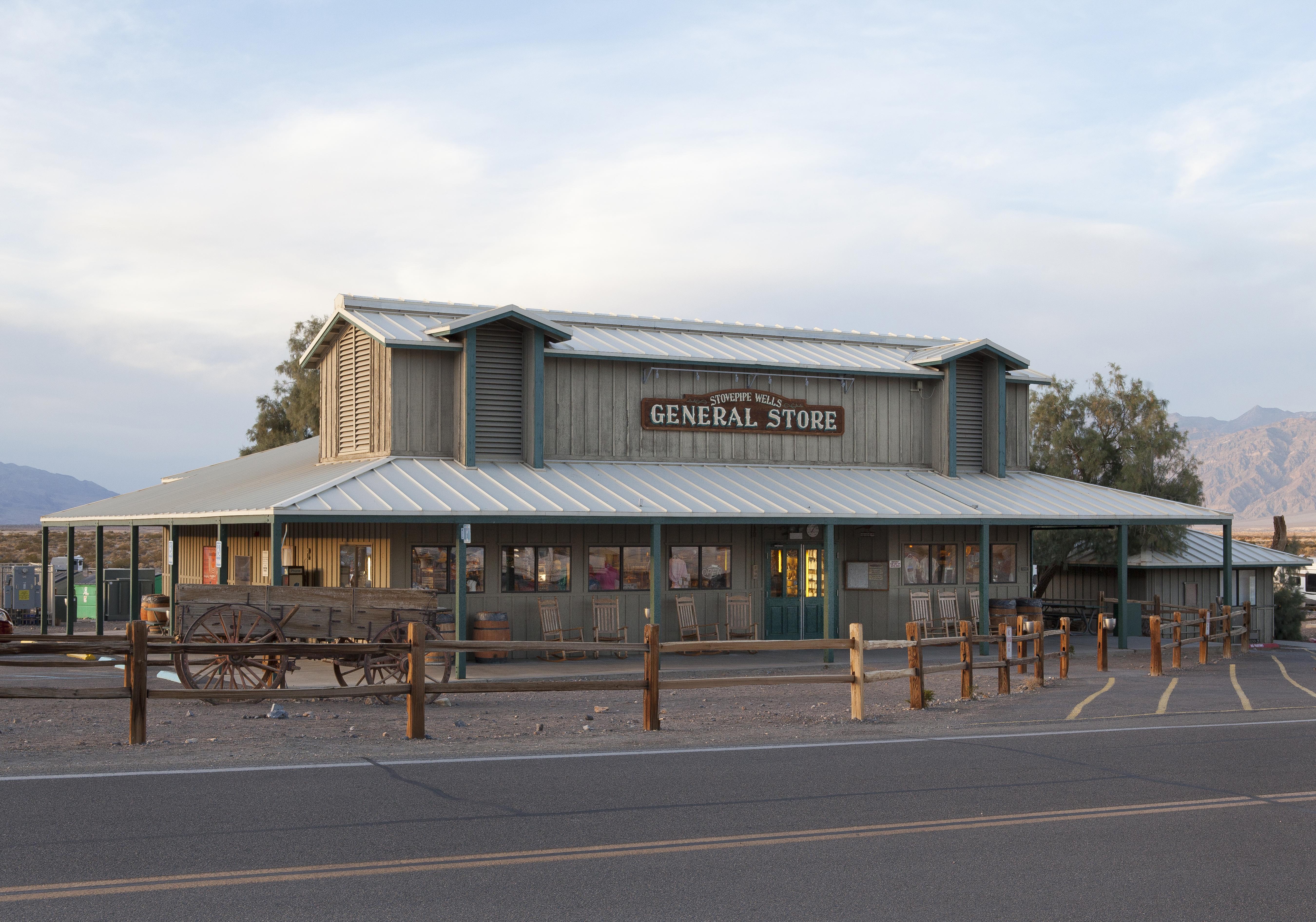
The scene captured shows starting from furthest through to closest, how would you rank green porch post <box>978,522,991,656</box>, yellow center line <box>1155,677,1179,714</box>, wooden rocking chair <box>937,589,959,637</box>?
wooden rocking chair <box>937,589,959,637</box> → green porch post <box>978,522,991,656</box> → yellow center line <box>1155,677,1179,714</box>

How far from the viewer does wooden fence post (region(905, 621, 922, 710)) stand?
14.0 m

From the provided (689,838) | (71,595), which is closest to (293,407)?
(71,595)

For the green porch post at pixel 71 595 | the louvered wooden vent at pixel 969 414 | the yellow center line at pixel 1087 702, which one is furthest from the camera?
the louvered wooden vent at pixel 969 414

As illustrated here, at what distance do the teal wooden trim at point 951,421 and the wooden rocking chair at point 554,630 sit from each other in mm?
9491

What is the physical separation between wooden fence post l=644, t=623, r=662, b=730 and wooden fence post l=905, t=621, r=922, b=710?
11.5ft

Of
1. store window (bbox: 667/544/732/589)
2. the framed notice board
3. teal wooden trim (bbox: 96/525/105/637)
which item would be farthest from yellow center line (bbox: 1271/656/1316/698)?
teal wooden trim (bbox: 96/525/105/637)

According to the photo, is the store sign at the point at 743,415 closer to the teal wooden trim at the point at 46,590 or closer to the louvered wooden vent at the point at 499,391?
the louvered wooden vent at the point at 499,391

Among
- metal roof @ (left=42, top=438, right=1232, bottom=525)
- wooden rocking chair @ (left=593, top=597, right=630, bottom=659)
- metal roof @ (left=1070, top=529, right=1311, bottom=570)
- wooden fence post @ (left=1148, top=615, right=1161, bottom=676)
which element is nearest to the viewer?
wooden fence post @ (left=1148, top=615, right=1161, bottom=676)

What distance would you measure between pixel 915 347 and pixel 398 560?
1420 cm

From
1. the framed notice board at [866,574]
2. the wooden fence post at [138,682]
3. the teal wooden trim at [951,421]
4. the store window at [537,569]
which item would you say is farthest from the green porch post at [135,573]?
the teal wooden trim at [951,421]

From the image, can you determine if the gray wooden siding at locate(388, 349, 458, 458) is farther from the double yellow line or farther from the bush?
the bush

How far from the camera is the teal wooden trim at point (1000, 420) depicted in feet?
89.0

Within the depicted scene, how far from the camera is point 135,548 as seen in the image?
24.6m

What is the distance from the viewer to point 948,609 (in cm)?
2520
